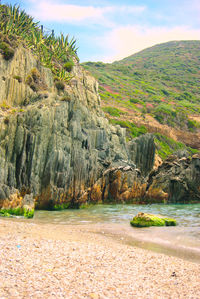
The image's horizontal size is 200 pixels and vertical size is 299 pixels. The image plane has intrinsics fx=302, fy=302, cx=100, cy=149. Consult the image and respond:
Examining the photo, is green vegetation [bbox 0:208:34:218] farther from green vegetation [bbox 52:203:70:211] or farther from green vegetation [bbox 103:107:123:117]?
green vegetation [bbox 103:107:123:117]

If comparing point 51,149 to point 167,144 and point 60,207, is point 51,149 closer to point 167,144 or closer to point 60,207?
point 60,207

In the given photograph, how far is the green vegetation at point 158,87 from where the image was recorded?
9038cm

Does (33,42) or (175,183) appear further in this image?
(33,42)

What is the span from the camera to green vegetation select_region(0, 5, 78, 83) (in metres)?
40.1

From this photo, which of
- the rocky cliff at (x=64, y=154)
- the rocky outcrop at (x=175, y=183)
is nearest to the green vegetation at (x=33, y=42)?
the rocky cliff at (x=64, y=154)

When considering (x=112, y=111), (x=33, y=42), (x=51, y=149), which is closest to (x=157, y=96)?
(x=112, y=111)

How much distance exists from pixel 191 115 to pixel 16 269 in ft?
317

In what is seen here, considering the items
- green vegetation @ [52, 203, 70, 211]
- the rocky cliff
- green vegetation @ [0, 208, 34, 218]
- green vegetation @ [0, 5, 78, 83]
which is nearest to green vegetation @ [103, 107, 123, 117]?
green vegetation @ [0, 5, 78, 83]

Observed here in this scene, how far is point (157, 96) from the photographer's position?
366ft

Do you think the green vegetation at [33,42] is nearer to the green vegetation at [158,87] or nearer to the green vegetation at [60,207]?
the green vegetation at [60,207]

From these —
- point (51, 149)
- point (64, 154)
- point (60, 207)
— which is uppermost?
point (51, 149)

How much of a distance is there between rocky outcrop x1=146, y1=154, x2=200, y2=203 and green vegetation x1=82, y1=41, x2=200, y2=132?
163ft

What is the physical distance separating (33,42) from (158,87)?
90.8 meters

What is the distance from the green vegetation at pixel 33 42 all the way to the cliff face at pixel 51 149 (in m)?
2.39
